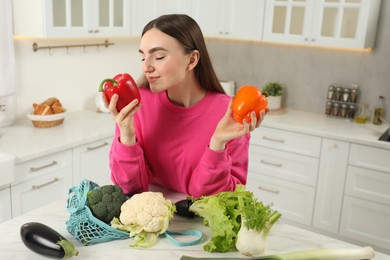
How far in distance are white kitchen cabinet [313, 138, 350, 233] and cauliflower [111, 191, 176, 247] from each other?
6.84 feet

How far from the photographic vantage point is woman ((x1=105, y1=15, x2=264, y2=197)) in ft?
5.03

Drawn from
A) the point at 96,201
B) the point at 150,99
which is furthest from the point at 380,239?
the point at 96,201

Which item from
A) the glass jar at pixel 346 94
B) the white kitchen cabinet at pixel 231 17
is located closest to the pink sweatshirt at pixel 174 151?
the white kitchen cabinet at pixel 231 17

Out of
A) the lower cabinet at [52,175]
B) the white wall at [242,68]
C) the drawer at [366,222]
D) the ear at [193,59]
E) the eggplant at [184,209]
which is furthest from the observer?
the white wall at [242,68]

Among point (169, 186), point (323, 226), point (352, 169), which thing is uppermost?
point (169, 186)

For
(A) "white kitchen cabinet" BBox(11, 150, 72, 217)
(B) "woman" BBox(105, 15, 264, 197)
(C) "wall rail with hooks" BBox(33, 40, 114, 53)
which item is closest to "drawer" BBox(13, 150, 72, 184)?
(A) "white kitchen cabinet" BBox(11, 150, 72, 217)

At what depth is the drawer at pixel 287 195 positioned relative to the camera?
337 cm

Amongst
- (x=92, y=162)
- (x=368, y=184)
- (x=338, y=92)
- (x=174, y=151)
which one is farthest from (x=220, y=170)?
(x=338, y=92)

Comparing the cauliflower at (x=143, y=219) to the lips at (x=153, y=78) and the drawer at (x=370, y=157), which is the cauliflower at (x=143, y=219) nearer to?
the lips at (x=153, y=78)

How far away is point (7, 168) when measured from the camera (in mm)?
2316

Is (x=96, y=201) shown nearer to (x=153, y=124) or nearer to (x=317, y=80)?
(x=153, y=124)

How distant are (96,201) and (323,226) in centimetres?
241

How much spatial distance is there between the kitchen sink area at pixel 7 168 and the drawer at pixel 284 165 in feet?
5.93

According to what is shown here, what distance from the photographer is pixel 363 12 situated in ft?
10.1
